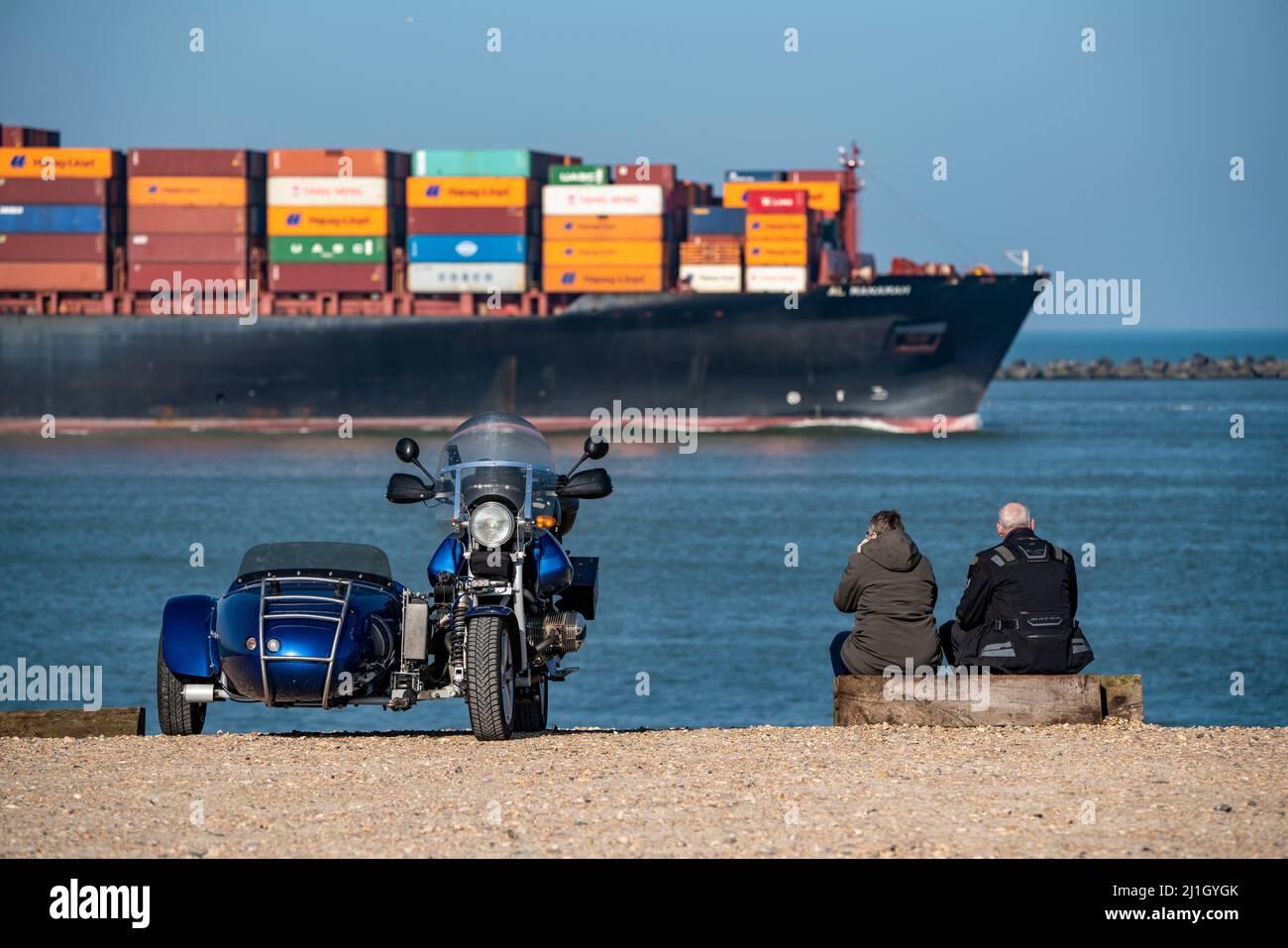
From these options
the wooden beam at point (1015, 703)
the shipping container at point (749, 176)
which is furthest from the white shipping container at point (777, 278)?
the wooden beam at point (1015, 703)

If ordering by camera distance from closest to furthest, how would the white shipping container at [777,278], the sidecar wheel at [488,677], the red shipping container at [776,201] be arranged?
1. the sidecar wheel at [488,677]
2. the white shipping container at [777,278]
3. the red shipping container at [776,201]

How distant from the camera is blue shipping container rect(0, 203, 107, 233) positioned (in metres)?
65.0

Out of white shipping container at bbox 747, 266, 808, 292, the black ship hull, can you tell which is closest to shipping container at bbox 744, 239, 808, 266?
white shipping container at bbox 747, 266, 808, 292

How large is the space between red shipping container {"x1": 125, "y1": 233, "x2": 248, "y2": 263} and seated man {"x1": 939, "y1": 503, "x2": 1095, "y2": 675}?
56879 mm

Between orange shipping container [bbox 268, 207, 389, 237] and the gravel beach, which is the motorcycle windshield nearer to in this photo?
the gravel beach

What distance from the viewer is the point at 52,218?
2576 inches

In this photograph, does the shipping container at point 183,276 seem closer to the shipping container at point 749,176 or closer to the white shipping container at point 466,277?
the white shipping container at point 466,277

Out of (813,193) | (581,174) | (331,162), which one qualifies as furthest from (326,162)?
(813,193)

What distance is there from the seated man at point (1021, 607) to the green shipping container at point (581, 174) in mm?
55623

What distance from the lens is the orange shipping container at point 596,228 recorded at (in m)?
64.5

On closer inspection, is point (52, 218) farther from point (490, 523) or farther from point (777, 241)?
point (490, 523)

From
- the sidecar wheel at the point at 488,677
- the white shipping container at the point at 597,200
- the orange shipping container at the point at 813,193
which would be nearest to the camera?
the sidecar wheel at the point at 488,677

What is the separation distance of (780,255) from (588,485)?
55.9 m
